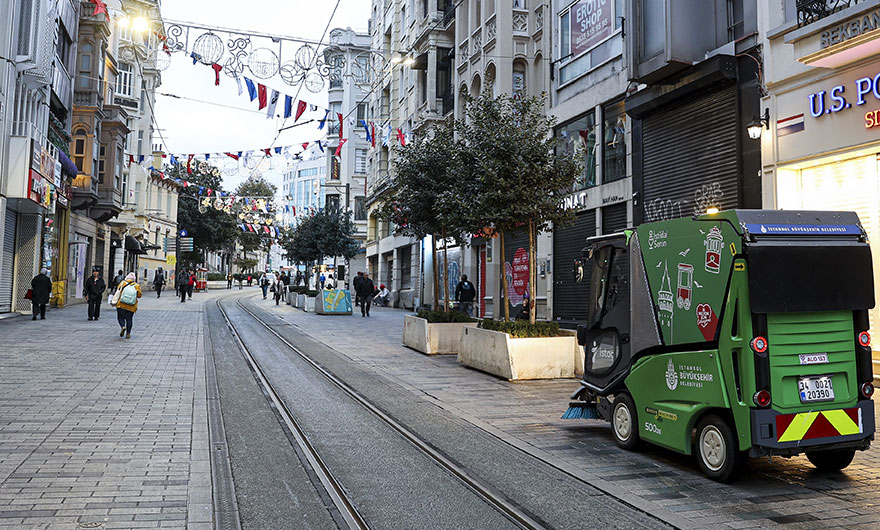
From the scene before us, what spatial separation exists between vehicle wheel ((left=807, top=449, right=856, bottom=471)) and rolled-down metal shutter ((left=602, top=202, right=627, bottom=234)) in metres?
12.5

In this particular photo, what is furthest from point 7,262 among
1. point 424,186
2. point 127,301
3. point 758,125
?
point 758,125

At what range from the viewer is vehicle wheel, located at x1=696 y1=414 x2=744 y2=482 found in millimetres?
5707

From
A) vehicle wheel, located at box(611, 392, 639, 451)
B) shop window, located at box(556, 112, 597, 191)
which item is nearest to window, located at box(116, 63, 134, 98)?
shop window, located at box(556, 112, 597, 191)

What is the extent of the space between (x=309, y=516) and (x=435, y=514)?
0.88 meters

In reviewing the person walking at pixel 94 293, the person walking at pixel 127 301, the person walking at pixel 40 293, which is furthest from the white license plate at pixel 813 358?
the person walking at pixel 40 293

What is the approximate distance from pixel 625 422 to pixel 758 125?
8210 millimetres

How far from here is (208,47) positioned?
16.2 metres

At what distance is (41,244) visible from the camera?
25.6m

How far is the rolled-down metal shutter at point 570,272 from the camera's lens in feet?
66.7

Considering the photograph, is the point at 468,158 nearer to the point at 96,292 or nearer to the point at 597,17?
the point at 597,17

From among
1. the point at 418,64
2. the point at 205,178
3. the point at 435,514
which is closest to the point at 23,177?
the point at 418,64

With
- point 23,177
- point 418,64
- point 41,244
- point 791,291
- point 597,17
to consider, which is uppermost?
point 418,64

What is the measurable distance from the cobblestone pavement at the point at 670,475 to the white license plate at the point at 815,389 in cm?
71

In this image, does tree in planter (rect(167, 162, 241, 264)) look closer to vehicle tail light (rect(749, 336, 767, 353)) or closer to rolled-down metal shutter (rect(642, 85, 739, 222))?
rolled-down metal shutter (rect(642, 85, 739, 222))
